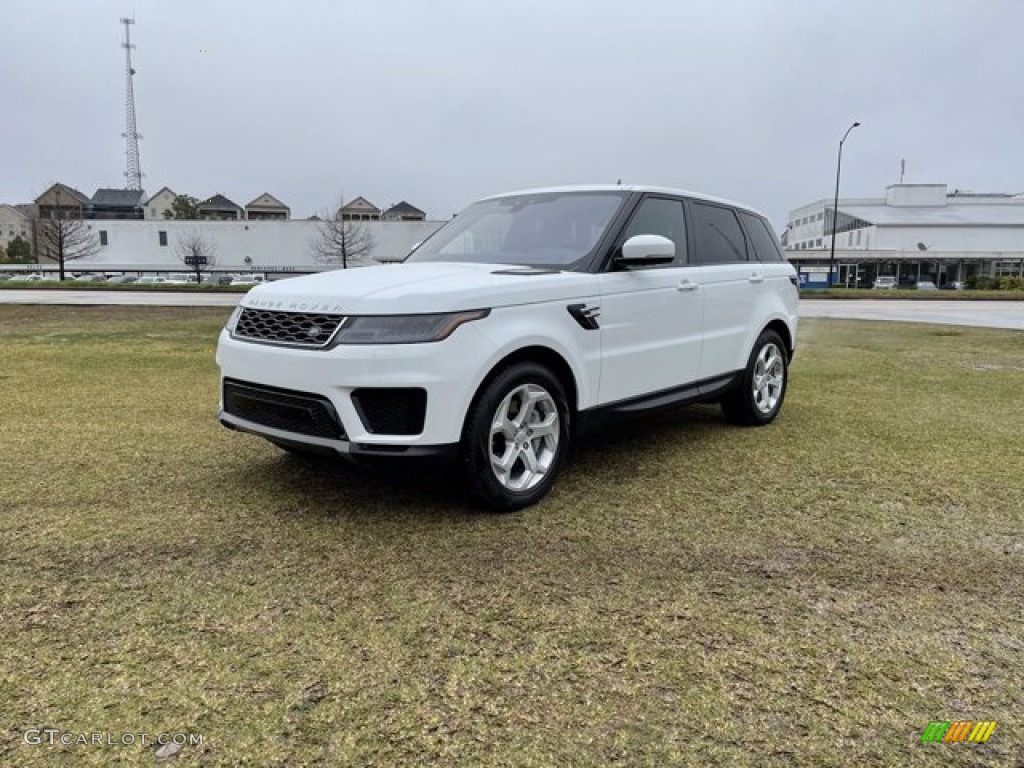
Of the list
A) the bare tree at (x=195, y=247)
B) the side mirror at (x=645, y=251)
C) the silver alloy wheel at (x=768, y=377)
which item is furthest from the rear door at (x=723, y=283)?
the bare tree at (x=195, y=247)

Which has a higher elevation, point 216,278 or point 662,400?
point 216,278

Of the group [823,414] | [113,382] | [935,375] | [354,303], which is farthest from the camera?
[935,375]

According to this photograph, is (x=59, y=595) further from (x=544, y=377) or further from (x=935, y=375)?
(x=935, y=375)

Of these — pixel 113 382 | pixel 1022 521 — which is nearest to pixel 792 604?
pixel 1022 521

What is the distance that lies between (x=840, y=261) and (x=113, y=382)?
7322 cm

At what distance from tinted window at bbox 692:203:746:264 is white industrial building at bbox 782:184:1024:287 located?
5661 centimetres

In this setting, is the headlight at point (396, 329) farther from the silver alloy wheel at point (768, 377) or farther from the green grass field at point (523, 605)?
the silver alloy wheel at point (768, 377)

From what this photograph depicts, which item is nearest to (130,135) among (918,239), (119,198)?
(119,198)

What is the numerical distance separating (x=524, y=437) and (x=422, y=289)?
950 millimetres

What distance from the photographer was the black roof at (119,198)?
3878 inches

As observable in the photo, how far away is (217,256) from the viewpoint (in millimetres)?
68625

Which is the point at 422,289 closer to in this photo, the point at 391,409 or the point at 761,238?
the point at 391,409

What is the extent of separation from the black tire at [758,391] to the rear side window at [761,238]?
655 mm

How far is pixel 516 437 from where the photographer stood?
12.6ft
